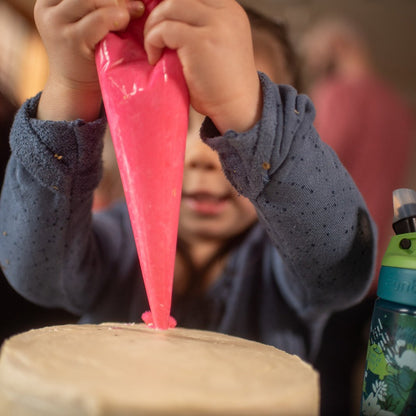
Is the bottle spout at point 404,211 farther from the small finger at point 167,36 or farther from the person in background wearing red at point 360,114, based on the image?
the person in background wearing red at point 360,114

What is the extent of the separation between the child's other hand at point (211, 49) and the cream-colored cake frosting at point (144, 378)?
178 mm

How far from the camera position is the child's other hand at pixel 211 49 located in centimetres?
30

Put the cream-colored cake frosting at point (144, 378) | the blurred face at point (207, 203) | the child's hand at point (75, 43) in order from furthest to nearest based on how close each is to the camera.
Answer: the blurred face at point (207, 203)
the child's hand at point (75, 43)
the cream-colored cake frosting at point (144, 378)

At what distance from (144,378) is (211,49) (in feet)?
0.71

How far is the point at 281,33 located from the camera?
0.65 meters

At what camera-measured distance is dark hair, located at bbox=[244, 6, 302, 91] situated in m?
0.56

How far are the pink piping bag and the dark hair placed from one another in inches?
11.1

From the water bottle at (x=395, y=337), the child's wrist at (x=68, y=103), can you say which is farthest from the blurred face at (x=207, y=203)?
the water bottle at (x=395, y=337)

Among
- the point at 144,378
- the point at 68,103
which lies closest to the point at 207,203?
the point at 68,103

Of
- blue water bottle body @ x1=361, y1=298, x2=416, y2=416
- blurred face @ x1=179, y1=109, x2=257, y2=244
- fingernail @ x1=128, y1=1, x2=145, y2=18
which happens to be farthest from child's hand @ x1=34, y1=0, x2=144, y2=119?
blue water bottle body @ x1=361, y1=298, x2=416, y2=416

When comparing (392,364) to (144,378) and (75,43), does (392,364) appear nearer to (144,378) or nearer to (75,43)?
(144,378)

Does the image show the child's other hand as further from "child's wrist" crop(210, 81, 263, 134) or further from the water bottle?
the water bottle

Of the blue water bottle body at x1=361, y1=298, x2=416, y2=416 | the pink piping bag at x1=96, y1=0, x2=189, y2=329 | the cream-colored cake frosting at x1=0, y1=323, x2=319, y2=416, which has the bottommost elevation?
the blue water bottle body at x1=361, y1=298, x2=416, y2=416

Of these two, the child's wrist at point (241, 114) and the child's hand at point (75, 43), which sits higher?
the child's hand at point (75, 43)
